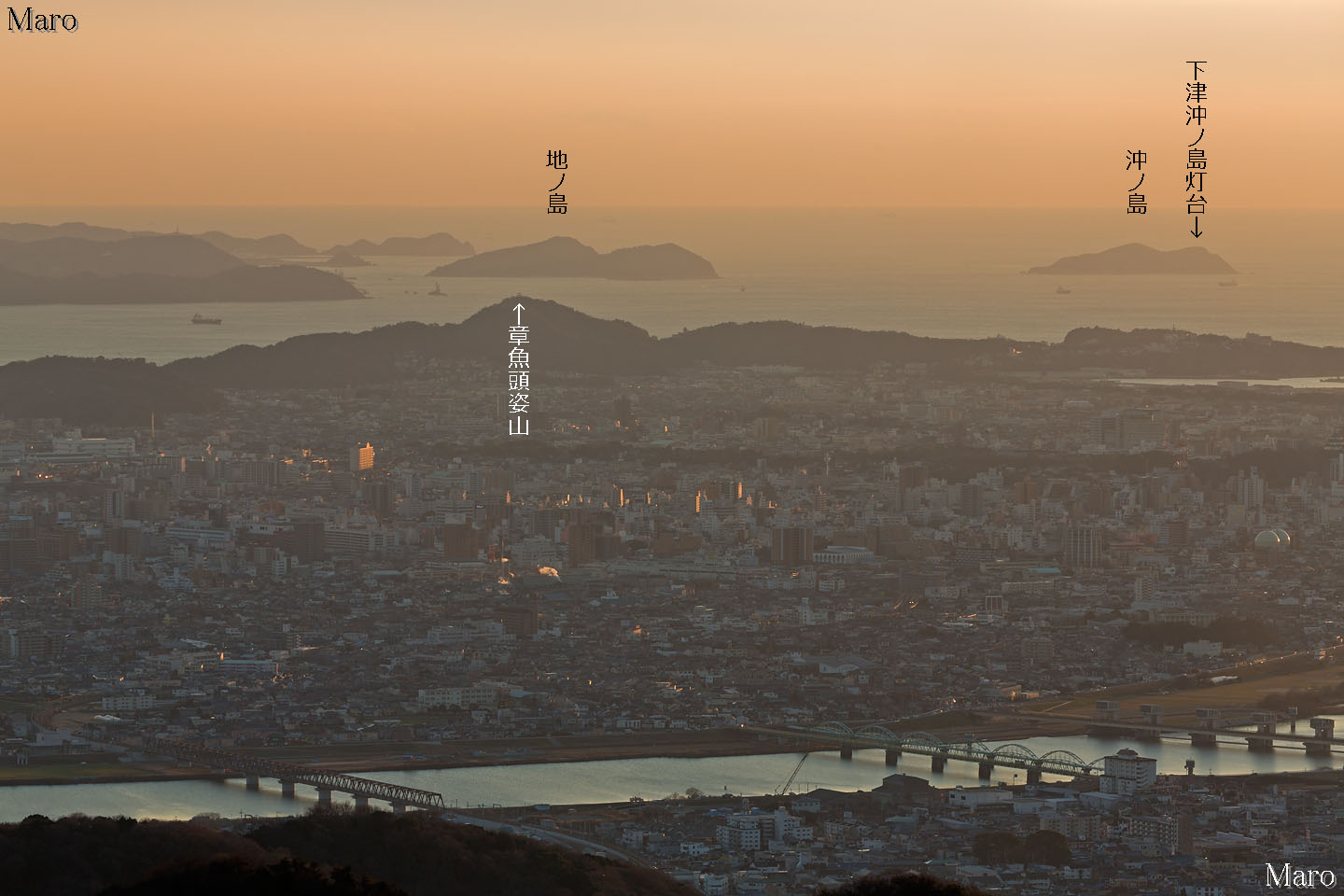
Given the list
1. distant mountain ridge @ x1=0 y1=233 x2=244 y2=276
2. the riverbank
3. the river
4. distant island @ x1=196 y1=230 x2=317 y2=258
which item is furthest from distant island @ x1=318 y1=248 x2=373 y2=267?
the river

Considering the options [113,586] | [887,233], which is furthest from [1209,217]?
[113,586]

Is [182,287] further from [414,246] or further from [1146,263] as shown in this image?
[1146,263]

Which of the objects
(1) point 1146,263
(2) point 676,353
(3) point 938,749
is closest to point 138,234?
(2) point 676,353

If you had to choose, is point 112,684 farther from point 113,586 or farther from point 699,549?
point 699,549

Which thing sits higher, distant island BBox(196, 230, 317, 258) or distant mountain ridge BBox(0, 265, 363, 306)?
distant island BBox(196, 230, 317, 258)

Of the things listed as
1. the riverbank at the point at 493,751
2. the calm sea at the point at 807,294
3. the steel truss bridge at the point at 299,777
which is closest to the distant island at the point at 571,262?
the calm sea at the point at 807,294

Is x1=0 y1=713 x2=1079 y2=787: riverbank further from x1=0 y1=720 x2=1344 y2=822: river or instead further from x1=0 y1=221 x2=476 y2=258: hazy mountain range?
x1=0 y1=221 x2=476 y2=258: hazy mountain range
